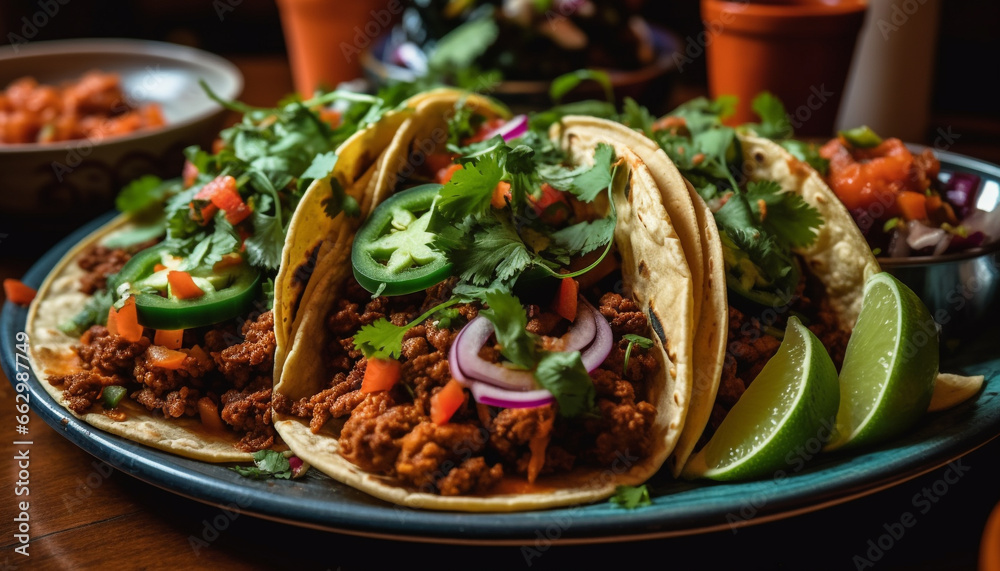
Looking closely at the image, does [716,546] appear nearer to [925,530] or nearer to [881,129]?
[925,530]

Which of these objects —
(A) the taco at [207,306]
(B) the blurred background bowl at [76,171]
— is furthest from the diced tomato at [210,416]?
(B) the blurred background bowl at [76,171]

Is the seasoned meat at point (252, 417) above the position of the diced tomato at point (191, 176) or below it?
below

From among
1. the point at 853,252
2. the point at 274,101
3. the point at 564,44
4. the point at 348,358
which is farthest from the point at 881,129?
the point at 274,101

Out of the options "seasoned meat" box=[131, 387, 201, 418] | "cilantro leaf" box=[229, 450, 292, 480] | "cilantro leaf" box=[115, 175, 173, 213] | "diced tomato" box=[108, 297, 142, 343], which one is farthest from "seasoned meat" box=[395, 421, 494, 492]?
"cilantro leaf" box=[115, 175, 173, 213]

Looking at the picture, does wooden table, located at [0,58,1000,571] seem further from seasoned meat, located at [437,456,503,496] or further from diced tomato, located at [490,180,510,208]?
diced tomato, located at [490,180,510,208]

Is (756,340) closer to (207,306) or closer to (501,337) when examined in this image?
(501,337)

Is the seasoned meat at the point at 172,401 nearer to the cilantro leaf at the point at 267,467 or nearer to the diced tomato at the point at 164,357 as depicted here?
the diced tomato at the point at 164,357
